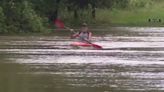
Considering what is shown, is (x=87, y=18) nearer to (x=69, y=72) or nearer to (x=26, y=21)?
(x=26, y=21)

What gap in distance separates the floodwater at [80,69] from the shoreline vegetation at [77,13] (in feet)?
55.4

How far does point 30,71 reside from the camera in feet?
78.2

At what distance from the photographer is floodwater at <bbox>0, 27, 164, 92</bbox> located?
784 inches

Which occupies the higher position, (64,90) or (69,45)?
(64,90)

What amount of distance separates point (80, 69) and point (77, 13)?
162 feet

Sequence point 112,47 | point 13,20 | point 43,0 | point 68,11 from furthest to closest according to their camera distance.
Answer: point 68,11 < point 43,0 < point 13,20 < point 112,47

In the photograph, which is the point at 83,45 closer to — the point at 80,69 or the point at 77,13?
the point at 80,69

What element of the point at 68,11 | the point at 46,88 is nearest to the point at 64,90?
the point at 46,88

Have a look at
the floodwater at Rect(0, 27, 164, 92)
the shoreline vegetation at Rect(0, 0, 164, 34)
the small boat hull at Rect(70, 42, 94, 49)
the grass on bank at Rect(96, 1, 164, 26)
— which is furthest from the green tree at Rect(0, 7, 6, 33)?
the grass on bank at Rect(96, 1, 164, 26)

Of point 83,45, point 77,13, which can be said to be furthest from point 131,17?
point 83,45

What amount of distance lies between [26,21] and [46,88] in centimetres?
3466

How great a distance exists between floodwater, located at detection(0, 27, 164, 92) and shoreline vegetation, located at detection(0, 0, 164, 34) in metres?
16.9

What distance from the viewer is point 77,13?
242 feet

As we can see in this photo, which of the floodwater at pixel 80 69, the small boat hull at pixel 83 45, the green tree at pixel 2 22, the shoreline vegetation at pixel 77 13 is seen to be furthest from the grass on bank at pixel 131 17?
the floodwater at pixel 80 69
